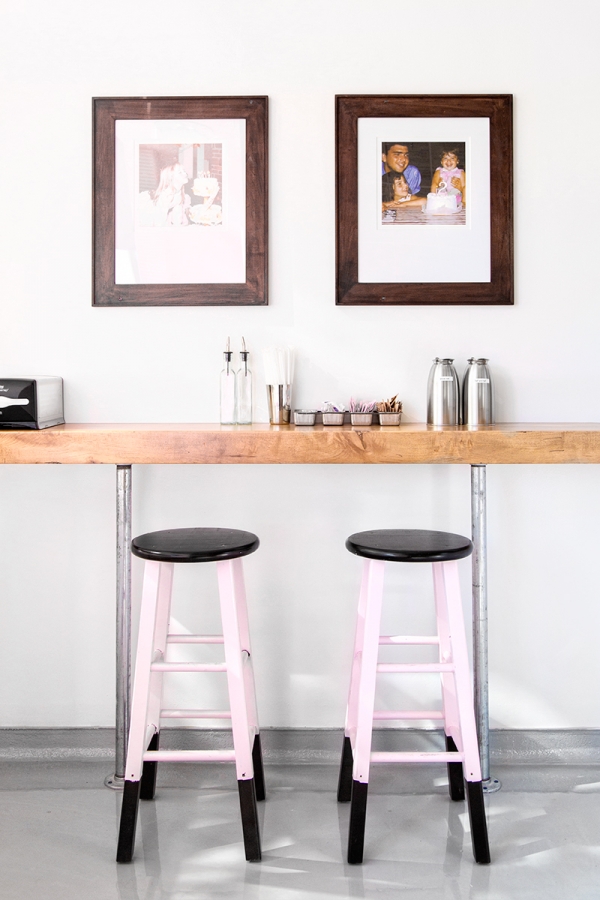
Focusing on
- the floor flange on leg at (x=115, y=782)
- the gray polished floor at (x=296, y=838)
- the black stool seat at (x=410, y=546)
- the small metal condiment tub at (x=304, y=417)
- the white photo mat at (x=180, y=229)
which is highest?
the white photo mat at (x=180, y=229)

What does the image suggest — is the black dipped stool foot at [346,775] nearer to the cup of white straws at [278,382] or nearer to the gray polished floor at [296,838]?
the gray polished floor at [296,838]

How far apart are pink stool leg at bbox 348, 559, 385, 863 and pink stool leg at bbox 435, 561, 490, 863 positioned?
0.21 metres

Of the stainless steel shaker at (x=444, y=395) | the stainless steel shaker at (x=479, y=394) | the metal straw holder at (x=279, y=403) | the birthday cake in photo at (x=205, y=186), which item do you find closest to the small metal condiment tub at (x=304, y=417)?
the metal straw holder at (x=279, y=403)

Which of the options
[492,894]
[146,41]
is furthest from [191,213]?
[492,894]

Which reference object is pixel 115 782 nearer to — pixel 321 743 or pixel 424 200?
pixel 321 743

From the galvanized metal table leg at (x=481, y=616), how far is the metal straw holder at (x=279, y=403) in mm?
637

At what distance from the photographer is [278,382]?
8.67 ft

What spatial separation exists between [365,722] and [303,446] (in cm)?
78

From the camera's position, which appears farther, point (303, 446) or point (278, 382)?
point (278, 382)

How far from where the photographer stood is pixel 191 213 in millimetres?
2701

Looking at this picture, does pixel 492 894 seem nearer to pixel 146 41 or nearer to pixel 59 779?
pixel 59 779

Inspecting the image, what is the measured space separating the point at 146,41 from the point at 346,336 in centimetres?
120

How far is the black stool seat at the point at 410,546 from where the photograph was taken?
2133 mm

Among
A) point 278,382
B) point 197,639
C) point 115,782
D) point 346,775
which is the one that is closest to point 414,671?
point 346,775
